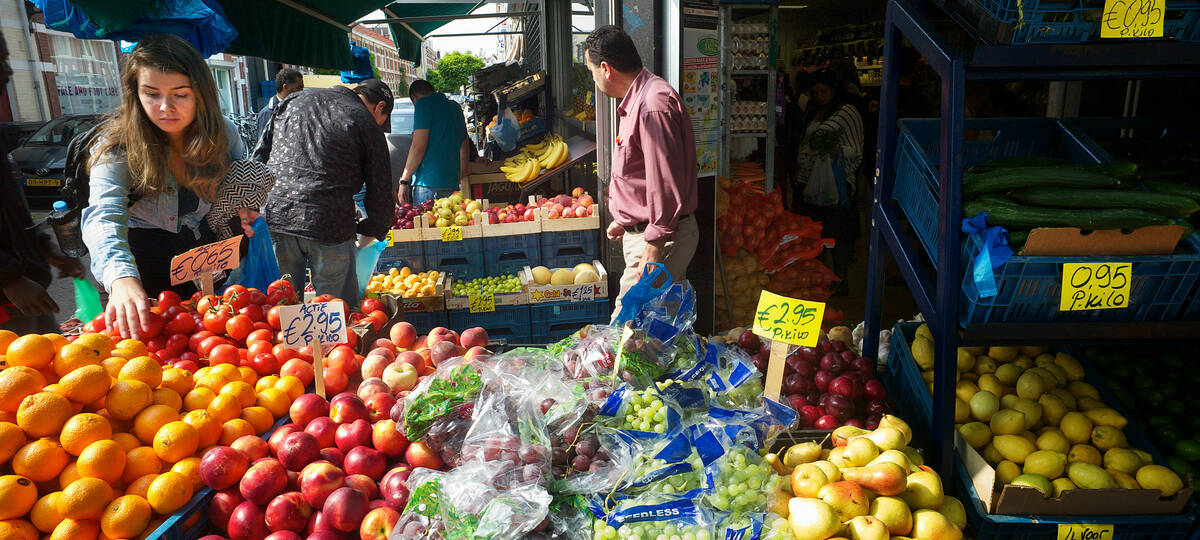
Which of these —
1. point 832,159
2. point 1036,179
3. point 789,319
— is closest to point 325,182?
point 789,319

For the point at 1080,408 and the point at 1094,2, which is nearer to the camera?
the point at 1094,2

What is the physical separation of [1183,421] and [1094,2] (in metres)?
1.59

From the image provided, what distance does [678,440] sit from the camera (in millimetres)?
1855

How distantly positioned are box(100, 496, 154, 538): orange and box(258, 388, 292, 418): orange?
0.57m

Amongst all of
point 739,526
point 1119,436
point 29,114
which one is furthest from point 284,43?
point 29,114

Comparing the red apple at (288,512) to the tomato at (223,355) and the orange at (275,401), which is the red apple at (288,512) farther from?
the tomato at (223,355)

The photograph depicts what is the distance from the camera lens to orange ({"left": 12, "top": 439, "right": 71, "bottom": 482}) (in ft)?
5.37

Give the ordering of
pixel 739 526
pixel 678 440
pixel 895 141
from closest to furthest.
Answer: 1. pixel 739 526
2. pixel 678 440
3. pixel 895 141

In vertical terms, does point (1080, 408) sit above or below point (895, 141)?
below

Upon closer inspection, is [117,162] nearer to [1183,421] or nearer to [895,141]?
[895,141]

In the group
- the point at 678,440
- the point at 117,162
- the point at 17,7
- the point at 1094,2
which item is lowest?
the point at 678,440

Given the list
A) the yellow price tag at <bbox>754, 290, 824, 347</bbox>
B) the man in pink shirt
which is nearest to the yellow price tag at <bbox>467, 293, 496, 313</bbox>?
the man in pink shirt

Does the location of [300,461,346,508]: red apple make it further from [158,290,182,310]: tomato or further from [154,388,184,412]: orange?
[158,290,182,310]: tomato

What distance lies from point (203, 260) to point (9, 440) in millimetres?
1122
